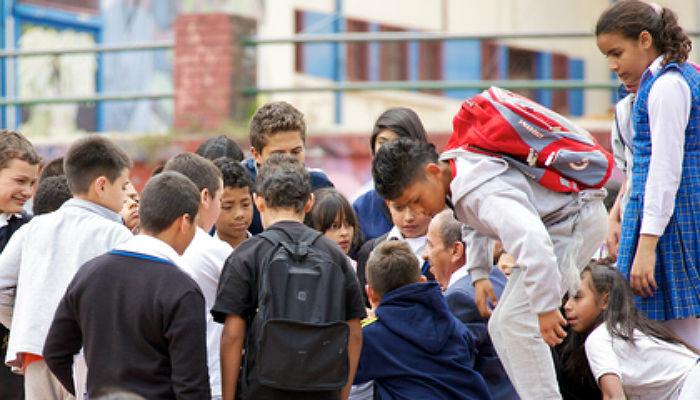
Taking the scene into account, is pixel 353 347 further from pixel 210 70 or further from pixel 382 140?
pixel 210 70

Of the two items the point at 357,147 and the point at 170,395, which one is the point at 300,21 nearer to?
the point at 357,147

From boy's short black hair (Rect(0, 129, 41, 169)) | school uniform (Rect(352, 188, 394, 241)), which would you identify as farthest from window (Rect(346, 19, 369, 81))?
boy's short black hair (Rect(0, 129, 41, 169))

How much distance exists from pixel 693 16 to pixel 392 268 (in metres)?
10.1

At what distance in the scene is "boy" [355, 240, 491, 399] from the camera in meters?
4.23

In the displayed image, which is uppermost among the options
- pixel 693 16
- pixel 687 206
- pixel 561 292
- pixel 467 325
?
pixel 693 16

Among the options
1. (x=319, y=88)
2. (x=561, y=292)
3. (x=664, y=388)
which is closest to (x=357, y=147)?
(x=319, y=88)

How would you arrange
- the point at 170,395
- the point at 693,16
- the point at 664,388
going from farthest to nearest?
the point at 693,16
the point at 664,388
the point at 170,395

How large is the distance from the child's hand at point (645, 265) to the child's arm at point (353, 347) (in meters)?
1.32

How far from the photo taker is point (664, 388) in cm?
466

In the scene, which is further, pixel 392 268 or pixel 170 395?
pixel 392 268

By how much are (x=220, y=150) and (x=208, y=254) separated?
1672mm

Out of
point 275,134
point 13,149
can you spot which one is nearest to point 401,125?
point 275,134

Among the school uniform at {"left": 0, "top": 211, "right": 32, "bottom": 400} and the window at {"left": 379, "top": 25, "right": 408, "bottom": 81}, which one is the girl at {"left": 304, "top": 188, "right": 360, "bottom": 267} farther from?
the window at {"left": 379, "top": 25, "right": 408, "bottom": 81}

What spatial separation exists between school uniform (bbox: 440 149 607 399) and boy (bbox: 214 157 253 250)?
1.44 m
